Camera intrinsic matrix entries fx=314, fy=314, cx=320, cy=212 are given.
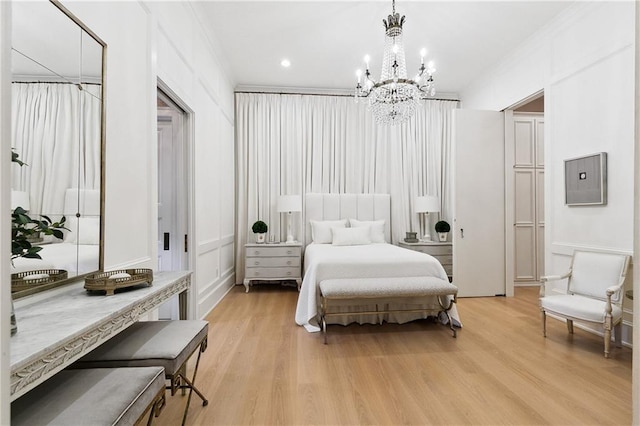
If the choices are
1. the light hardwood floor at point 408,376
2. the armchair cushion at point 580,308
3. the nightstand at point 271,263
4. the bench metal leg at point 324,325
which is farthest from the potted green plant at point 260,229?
the armchair cushion at point 580,308

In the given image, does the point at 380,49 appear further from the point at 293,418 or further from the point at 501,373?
the point at 293,418

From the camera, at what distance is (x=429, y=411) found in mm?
1798

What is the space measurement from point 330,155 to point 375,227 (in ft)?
4.60

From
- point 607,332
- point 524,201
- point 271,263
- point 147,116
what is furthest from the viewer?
point 524,201

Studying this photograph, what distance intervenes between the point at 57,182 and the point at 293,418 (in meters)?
1.68

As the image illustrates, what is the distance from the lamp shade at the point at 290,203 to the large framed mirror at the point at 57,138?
299 centimetres

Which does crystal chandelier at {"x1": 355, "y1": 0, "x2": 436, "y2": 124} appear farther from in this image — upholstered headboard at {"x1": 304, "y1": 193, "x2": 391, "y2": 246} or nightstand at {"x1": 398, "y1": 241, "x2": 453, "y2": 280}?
nightstand at {"x1": 398, "y1": 241, "x2": 453, "y2": 280}

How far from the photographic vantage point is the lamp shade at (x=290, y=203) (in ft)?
15.2

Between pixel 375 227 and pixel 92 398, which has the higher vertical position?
pixel 375 227

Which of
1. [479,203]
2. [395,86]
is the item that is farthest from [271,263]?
[479,203]

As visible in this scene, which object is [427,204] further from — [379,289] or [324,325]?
[324,325]

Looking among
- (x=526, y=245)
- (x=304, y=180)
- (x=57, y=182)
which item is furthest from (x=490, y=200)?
(x=57, y=182)

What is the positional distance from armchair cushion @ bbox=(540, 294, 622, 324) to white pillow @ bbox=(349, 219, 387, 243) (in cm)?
221

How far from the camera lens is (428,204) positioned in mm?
4840
